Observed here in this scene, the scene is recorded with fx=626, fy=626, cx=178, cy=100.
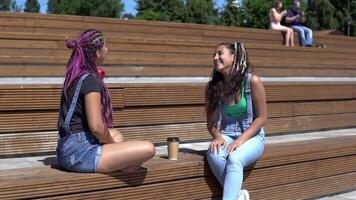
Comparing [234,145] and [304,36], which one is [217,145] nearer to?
[234,145]

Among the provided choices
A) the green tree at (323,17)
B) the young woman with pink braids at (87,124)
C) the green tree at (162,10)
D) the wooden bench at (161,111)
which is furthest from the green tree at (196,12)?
the young woman with pink braids at (87,124)

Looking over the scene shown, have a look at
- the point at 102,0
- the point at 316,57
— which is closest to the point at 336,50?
the point at 316,57

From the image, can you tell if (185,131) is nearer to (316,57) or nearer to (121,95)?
(121,95)

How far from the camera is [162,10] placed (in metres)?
60.8

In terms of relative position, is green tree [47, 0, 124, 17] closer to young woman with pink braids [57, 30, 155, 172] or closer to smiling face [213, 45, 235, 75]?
smiling face [213, 45, 235, 75]

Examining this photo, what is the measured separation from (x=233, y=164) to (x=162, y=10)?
57081mm

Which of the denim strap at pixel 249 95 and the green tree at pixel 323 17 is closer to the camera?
the denim strap at pixel 249 95

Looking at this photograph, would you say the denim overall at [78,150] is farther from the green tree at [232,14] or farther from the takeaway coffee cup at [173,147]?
the green tree at [232,14]

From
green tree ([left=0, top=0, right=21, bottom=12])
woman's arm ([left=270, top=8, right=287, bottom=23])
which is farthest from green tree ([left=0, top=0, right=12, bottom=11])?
woman's arm ([left=270, top=8, right=287, bottom=23])

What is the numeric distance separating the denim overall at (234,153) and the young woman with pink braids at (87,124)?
0.73 metres

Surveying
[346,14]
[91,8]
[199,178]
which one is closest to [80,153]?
[199,178]

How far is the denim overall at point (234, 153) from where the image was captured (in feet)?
14.7

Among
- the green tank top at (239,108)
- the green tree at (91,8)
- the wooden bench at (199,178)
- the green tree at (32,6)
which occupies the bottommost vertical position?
the wooden bench at (199,178)

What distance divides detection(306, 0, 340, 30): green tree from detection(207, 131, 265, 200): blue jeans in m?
52.1
